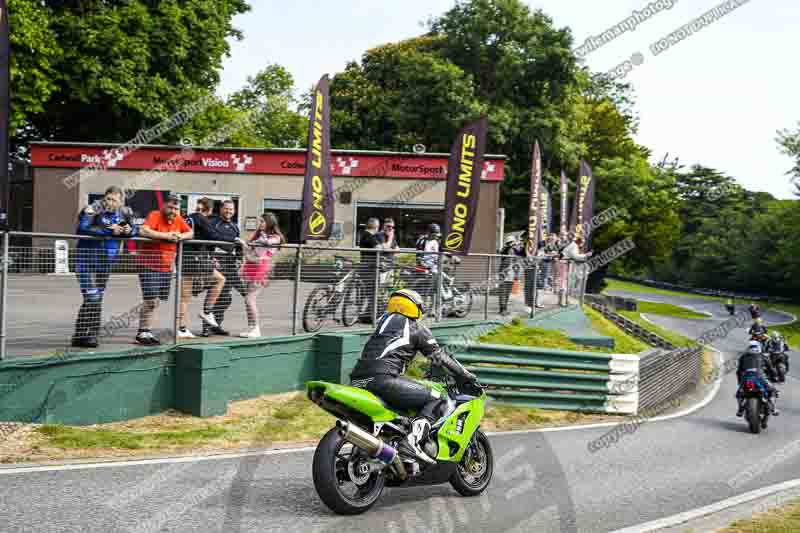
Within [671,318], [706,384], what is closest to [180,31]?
[706,384]

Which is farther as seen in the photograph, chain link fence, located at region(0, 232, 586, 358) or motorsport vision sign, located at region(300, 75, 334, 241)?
motorsport vision sign, located at region(300, 75, 334, 241)

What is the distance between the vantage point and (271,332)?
439 inches

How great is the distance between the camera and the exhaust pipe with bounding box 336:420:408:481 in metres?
6.07

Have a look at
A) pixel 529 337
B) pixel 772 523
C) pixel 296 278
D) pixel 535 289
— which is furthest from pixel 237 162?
pixel 772 523

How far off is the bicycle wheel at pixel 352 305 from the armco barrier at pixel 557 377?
1838mm

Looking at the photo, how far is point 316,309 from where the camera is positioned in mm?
12008

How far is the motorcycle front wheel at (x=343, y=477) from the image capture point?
20.0 ft

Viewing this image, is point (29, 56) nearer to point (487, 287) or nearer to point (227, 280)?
point (487, 287)

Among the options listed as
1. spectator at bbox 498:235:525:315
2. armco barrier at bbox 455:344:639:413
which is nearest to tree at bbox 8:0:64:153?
spectator at bbox 498:235:525:315

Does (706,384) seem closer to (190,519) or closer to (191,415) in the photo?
(191,415)

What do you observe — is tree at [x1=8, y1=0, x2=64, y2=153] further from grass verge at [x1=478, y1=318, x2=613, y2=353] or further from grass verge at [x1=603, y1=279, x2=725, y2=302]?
grass verge at [x1=603, y1=279, x2=725, y2=302]

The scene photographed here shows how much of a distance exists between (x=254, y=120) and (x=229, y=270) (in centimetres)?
5666

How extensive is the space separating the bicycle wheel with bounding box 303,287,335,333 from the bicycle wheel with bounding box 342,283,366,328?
360mm

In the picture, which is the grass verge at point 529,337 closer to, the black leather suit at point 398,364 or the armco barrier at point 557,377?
the armco barrier at point 557,377
